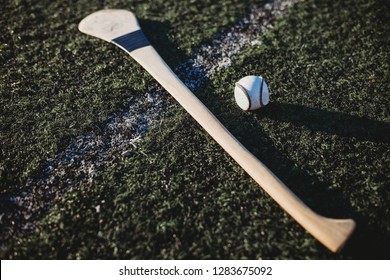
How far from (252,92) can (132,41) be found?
1.35m

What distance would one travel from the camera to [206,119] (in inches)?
93.8

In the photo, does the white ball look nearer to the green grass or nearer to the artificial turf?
the artificial turf

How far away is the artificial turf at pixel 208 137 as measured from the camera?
199 cm

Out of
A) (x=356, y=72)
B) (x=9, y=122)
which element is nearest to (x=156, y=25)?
(x=9, y=122)

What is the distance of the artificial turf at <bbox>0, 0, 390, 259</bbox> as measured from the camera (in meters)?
1.99

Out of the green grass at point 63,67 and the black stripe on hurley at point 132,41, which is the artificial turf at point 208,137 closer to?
the green grass at point 63,67

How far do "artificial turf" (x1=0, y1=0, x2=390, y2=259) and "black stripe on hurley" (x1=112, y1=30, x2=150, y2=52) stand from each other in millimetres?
135

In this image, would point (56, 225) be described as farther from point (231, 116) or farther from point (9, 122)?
point (231, 116)

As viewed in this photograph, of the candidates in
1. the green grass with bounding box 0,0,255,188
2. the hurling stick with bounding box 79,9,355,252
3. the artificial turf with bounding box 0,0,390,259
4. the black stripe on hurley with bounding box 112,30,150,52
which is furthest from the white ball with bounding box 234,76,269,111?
the black stripe on hurley with bounding box 112,30,150,52

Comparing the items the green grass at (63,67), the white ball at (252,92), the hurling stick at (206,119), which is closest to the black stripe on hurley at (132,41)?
the hurling stick at (206,119)

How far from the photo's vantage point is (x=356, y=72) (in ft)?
9.62

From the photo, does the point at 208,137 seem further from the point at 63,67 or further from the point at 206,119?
the point at 63,67

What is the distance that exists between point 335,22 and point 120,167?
2.74m

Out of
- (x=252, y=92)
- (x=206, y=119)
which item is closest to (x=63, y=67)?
(x=206, y=119)
